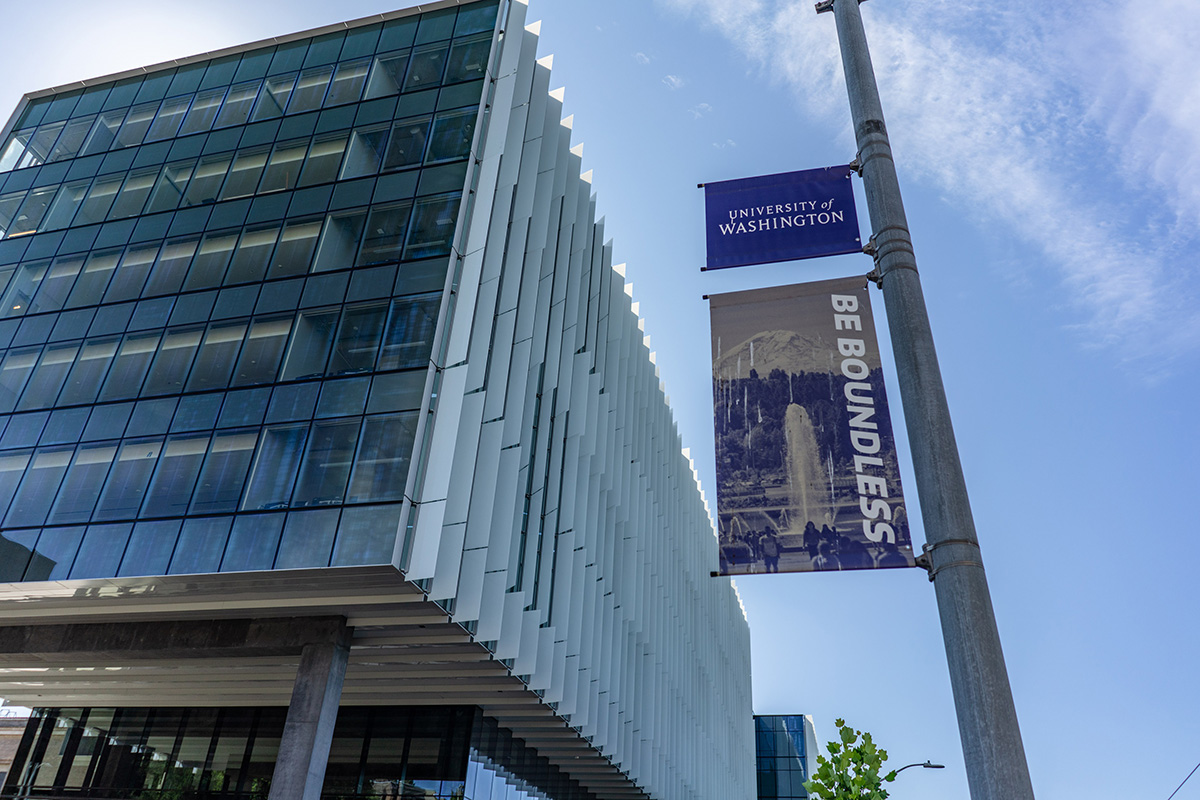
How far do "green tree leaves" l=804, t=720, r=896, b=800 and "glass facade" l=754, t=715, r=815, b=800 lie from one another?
67.8 metres

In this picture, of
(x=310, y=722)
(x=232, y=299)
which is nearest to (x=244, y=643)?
(x=310, y=722)

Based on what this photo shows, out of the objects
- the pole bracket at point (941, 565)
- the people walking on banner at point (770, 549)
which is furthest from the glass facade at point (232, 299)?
the pole bracket at point (941, 565)

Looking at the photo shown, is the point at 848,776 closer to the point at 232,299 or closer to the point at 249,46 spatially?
the point at 232,299

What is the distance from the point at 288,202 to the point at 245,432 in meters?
7.50

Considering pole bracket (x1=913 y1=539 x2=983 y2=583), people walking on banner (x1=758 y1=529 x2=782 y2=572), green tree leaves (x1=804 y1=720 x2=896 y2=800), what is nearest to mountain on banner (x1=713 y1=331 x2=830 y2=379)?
people walking on banner (x1=758 y1=529 x2=782 y2=572)

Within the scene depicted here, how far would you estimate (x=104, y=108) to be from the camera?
31375 millimetres

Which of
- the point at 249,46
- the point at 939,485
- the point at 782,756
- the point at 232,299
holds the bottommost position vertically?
the point at 939,485

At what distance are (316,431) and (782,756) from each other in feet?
219

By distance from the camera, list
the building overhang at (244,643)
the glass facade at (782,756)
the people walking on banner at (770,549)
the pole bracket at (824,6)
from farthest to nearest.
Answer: the glass facade at (782,756) < the building overhang at (244,643) < the pole bracket at (824,6) < the people walking on banner at (770,549)

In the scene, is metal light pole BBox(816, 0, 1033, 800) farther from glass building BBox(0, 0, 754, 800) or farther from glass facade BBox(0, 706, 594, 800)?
glass facade BBox(0, 706, 594, 800)

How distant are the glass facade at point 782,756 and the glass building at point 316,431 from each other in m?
45.6

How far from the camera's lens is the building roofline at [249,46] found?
28312 mm

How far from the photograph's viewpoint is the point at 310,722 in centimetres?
2150

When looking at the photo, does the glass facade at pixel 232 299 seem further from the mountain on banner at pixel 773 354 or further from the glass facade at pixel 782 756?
the glass facade at pixel 782 756
